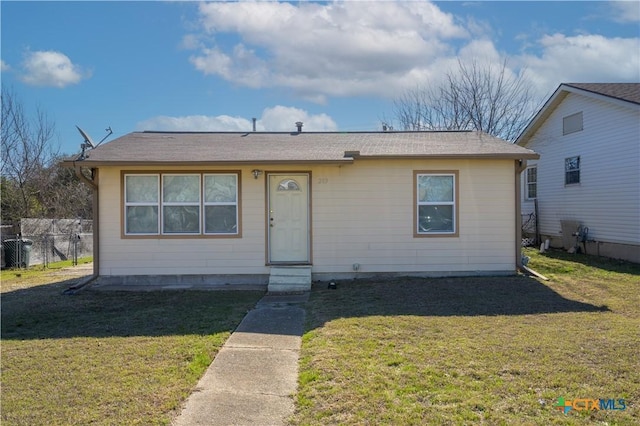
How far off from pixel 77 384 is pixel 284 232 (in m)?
6.05

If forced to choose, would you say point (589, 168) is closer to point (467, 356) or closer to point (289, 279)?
point (289, 279)

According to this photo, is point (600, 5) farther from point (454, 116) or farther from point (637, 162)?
point (454, 116)

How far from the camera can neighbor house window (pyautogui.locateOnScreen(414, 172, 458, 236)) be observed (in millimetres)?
9773

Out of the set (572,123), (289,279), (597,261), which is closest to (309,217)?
(289,279)

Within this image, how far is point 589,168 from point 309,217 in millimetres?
9650

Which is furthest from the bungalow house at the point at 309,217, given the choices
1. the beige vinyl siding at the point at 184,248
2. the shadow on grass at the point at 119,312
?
the shadow on grass at the point at 119,312

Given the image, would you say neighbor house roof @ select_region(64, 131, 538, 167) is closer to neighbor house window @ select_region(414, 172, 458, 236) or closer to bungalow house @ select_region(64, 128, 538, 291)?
bungalow house @ select_region(64, 128, 538, 291)

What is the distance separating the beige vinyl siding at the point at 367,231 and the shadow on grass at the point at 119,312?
974 millimetres

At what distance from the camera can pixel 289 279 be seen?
916 cm

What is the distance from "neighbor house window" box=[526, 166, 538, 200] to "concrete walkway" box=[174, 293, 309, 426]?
1425 cm

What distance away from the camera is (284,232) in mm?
9805

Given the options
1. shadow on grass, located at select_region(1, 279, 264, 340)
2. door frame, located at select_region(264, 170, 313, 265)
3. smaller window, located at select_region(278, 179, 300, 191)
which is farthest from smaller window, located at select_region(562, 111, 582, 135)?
shadow on grass, located at select_region(1, 279, 264, 340)

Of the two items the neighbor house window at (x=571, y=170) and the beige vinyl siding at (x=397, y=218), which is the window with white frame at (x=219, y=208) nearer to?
the beige vinyl siding at (x=397, y=218)

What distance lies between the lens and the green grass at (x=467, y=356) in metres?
3.42
